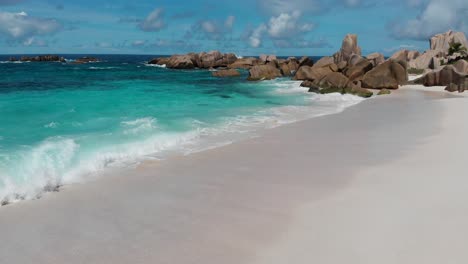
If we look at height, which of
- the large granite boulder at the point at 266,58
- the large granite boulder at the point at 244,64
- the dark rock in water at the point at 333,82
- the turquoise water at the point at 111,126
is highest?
the large granite boulder at the point at 266,58

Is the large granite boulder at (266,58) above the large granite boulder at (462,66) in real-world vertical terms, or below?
above

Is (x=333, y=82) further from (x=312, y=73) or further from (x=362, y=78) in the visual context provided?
(x=312, y=73)

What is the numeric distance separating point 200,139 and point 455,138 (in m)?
8.17

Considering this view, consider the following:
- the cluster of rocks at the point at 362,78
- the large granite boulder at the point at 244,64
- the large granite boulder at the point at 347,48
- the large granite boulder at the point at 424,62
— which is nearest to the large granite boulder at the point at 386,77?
the cluster of rocks at the point at 362,78

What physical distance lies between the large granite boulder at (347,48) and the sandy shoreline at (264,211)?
39735mm

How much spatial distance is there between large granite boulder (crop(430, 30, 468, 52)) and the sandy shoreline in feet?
194

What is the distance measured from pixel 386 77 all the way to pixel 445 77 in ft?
14.8

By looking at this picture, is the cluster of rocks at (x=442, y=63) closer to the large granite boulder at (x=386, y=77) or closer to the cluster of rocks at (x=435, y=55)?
the cluster of rocks at (x=435, y=55)

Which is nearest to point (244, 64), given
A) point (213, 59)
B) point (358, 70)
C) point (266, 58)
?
point (266, 58)

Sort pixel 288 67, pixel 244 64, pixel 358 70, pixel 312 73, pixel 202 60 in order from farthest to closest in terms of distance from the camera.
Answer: pixel 202 60 → pixel 244 64 → pixel 288 67 → pixel 312 73 → pixel 358 70

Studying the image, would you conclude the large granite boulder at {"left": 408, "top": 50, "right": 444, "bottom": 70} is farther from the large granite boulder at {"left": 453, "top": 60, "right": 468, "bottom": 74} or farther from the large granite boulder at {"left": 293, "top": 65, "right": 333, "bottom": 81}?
the large granite boulder at {"left": 293, "top": 65, "right": 333, "bottom": 81}

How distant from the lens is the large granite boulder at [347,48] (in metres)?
50.0

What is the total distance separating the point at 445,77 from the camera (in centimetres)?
3219

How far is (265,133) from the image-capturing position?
14852 mm
